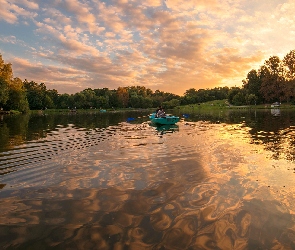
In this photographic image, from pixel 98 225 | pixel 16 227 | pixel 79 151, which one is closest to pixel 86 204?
pixel 98 225

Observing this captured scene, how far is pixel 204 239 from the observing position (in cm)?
611

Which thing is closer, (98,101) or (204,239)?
→ (204,239)

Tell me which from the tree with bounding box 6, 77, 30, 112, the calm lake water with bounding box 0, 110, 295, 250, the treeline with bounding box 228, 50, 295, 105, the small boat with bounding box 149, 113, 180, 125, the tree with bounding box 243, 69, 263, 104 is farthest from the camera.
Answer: the tree with bounding box 243, 69, 263, 104

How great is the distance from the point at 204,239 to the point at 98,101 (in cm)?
19304

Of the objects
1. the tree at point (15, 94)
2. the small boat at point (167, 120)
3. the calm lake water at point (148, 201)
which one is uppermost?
the tree at point (15, 94)

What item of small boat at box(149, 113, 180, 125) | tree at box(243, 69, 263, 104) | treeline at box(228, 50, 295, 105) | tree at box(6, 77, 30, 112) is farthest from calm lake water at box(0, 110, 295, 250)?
tree at box(243, 69, 263, 104)

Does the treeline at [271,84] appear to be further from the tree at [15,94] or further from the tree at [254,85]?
the tree at [15,94]

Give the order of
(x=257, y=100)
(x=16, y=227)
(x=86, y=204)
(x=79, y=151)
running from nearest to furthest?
(x=16, y=227) → (x=86, y=204) → (x=79, y=151) → (x=257, y=100)

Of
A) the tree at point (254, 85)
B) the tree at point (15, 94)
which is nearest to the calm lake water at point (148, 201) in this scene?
the tree at point (15, 94)

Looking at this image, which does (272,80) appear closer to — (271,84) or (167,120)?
(271,84)

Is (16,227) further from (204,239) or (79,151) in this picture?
(79,151)

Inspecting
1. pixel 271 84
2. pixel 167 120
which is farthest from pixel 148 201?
pixel 271 84

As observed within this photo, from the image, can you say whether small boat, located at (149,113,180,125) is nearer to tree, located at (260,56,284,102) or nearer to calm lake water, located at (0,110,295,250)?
calm lake water, located at (0,110,295,250)

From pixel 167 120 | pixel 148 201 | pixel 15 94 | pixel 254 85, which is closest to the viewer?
pixel 148 201
